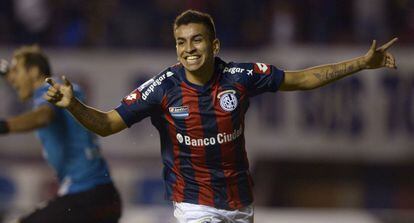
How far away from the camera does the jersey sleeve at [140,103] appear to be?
6.37m

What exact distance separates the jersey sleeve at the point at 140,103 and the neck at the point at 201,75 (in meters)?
0.18

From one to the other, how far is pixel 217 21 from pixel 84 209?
645cm

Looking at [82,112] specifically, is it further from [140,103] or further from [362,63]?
[362,63]

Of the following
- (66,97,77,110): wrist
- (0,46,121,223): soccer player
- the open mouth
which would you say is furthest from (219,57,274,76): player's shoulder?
(0,46,121,223): soccer player

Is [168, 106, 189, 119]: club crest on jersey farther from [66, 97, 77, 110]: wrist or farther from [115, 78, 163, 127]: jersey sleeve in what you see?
[66, 97, 77, 110]: wrist

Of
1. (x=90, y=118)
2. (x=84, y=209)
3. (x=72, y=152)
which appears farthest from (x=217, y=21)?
(x=90, y=118)

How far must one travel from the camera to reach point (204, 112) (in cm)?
644

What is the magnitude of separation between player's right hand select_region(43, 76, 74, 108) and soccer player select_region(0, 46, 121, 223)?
1.58 meters

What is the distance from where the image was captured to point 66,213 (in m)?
7.73

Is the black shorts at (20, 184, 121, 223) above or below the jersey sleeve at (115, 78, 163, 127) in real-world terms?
below

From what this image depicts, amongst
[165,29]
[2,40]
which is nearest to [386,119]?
[165,29]

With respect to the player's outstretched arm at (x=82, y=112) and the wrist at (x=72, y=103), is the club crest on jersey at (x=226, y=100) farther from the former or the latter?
the wrist at (x=72, y=103)

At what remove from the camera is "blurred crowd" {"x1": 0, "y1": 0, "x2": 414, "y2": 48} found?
45.1 ft

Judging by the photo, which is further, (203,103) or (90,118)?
(203,103)
